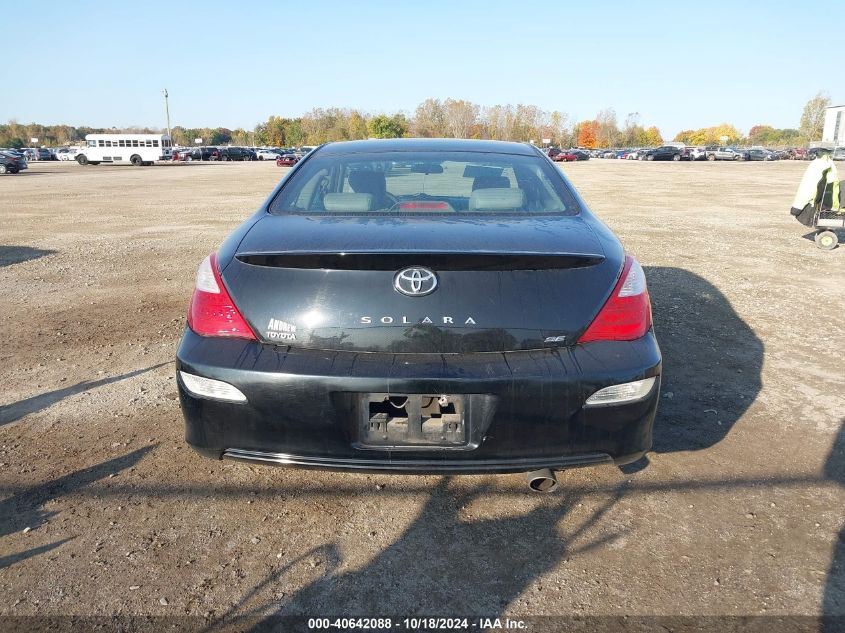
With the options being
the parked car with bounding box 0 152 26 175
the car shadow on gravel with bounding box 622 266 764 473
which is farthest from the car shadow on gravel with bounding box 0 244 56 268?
the parked car with bounding box 0 152 26 175

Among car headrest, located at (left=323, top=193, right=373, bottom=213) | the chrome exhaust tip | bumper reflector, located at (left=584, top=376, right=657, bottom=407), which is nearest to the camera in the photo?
bumper reflector, located at (left=584, top=376, right=657, bottom=407)

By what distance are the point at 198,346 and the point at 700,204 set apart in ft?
57.2

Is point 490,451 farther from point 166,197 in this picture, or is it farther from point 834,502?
point 166,197

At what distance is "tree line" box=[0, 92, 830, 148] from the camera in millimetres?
108812

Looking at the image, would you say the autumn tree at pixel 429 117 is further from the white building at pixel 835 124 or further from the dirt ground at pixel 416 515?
the dirt ground at pixel 416 515

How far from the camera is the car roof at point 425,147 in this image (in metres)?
3.72

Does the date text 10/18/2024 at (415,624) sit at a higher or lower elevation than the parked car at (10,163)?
lower

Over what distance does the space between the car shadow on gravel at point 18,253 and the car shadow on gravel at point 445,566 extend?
7778 mm

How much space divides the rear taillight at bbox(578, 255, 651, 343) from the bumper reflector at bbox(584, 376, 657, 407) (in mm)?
177

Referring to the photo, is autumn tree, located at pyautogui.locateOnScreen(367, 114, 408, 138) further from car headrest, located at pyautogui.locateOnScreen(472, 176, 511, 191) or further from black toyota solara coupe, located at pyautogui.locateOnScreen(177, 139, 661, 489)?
black toyota solara coupe, located at pyautogui.locateOnScreen(177, 139, 661, 489)

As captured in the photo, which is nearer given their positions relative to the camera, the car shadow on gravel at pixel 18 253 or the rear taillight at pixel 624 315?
the rear taillight at pixel 624 315

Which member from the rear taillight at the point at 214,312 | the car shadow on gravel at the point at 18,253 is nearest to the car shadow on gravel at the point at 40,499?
the rear taillight at the point at 214,312

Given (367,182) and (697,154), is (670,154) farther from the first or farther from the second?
(367,182)

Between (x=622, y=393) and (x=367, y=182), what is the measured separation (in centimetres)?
169
